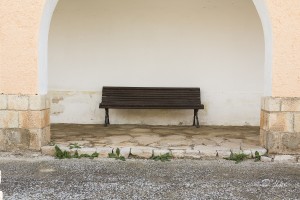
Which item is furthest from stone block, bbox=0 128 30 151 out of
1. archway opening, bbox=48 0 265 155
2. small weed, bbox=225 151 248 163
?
small weed, bbox=225 151 248 163

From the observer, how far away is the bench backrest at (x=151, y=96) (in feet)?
23.5

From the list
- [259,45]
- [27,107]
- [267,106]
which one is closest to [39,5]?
[27,107]

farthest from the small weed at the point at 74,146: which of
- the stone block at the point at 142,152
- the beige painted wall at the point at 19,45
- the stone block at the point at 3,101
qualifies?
the stone block at the point at 3,101

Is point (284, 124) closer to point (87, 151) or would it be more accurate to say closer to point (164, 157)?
point (164, 157)

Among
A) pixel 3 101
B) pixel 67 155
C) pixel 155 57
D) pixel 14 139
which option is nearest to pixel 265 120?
pixel 67 155

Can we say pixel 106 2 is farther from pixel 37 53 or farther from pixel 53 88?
pixel 37 53

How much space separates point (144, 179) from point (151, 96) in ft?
10.8

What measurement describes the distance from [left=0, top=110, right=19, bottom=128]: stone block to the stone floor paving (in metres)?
0.55

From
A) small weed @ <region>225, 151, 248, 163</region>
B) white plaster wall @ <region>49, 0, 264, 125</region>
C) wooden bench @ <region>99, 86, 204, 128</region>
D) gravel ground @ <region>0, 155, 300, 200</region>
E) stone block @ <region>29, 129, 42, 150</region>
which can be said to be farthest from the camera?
white plaster wall @ <region>49, 0, 264, 125</region>

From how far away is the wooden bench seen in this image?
7.09 meters

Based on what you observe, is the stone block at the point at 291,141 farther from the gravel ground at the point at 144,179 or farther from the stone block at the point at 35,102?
the stone block at the point at 35,102

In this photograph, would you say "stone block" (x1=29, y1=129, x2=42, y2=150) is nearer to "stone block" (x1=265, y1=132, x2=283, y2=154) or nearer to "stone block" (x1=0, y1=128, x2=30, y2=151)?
→ "stone block" (x1=0, y1=128, x2=30, y2=151)

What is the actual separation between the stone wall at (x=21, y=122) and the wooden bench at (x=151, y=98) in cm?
200

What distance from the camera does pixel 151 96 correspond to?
23.9 feet
